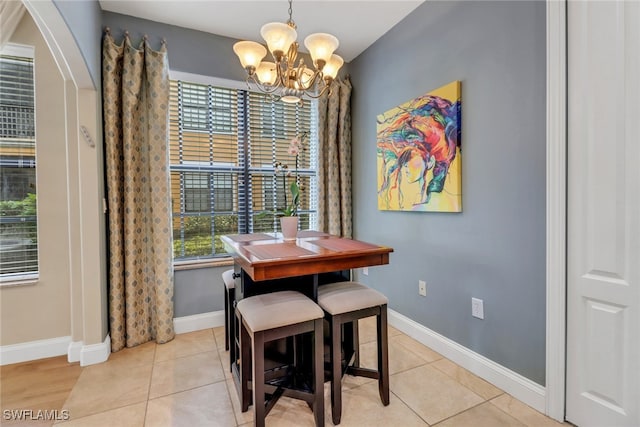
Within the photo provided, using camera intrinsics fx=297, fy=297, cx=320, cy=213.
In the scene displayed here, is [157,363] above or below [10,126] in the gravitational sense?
below

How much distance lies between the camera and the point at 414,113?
244 centimetres

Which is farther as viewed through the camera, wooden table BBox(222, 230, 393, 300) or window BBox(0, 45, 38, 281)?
window BBox(0, 45, 38, 281)

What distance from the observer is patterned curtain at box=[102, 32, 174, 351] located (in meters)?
2.37

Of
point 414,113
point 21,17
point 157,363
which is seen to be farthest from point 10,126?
point 414,113

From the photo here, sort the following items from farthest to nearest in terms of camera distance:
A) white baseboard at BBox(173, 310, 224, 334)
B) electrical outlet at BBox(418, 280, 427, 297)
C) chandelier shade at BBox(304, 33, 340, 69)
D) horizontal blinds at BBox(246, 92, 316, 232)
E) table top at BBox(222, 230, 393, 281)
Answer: horizontal blinds at BBox(246, 92, 316, 232), white baseboard at BBox(173, 310, 224, 334), electrical outlet at BBox(418, 280, 427, 297), chandelier shade at BBox(304, 33, 340, 69), table top at BBox(222, 230, 393, 281)

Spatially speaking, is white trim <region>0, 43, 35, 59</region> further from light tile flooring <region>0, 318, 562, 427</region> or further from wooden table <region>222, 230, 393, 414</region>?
light tile flooring <region>0, 318, 562, 427</region>

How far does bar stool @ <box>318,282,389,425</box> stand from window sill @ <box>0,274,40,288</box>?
2.30 meters

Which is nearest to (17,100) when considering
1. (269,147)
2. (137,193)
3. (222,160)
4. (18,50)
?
(18,50)

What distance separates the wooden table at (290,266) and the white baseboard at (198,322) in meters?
0.89

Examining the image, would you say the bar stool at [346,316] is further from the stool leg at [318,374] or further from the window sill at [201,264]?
the window sill at [201,264]
